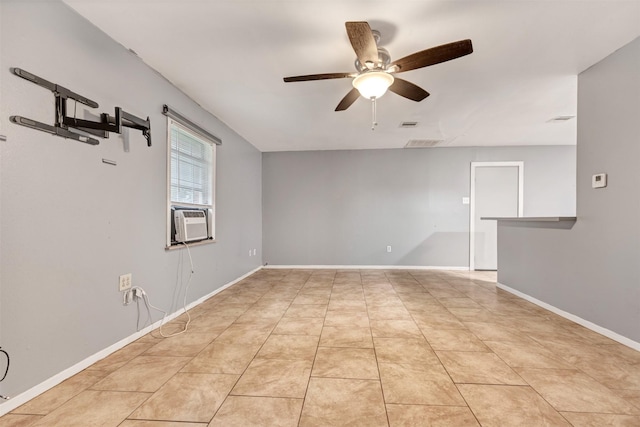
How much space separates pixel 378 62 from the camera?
1.86 metres

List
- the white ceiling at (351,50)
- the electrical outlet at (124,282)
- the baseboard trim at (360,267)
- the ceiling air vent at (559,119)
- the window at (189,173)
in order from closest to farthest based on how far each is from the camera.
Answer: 1. the white ceiling at (351,50)
2. the electrical outlet at (124,282)
3. the window at (189,173)
4. the ceiling air vent at (559,119)
5. the baseboard trim at (360,267)


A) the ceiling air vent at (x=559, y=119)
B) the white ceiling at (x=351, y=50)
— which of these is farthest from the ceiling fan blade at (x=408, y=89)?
the ceiling air vent at (x=559, y=119)

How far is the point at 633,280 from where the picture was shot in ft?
6.70

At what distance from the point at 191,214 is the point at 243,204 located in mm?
1672

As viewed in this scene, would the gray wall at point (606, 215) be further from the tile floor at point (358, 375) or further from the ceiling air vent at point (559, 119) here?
the ceiling air vent at point (559, 119)

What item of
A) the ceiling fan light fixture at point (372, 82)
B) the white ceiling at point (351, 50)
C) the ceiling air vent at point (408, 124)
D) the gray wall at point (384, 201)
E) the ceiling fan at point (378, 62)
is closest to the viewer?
the ceiling fan at point (378, 62)

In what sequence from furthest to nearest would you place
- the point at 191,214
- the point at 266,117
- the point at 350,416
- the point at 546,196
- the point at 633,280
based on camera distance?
the point at 546,196, the point at 266,117, the point at 191,214, the point at 633,280, the point at 350,416

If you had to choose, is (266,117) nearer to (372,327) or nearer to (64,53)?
(64,53)

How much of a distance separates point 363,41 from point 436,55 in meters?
0.47

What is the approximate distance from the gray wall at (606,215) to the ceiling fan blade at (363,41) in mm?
2075

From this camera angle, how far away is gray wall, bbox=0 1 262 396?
4.59ft

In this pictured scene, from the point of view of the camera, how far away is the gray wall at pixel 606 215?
2.07 metres

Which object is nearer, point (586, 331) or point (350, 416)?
point (350, 416)

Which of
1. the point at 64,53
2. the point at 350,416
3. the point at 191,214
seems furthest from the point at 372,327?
the point at 64,53
